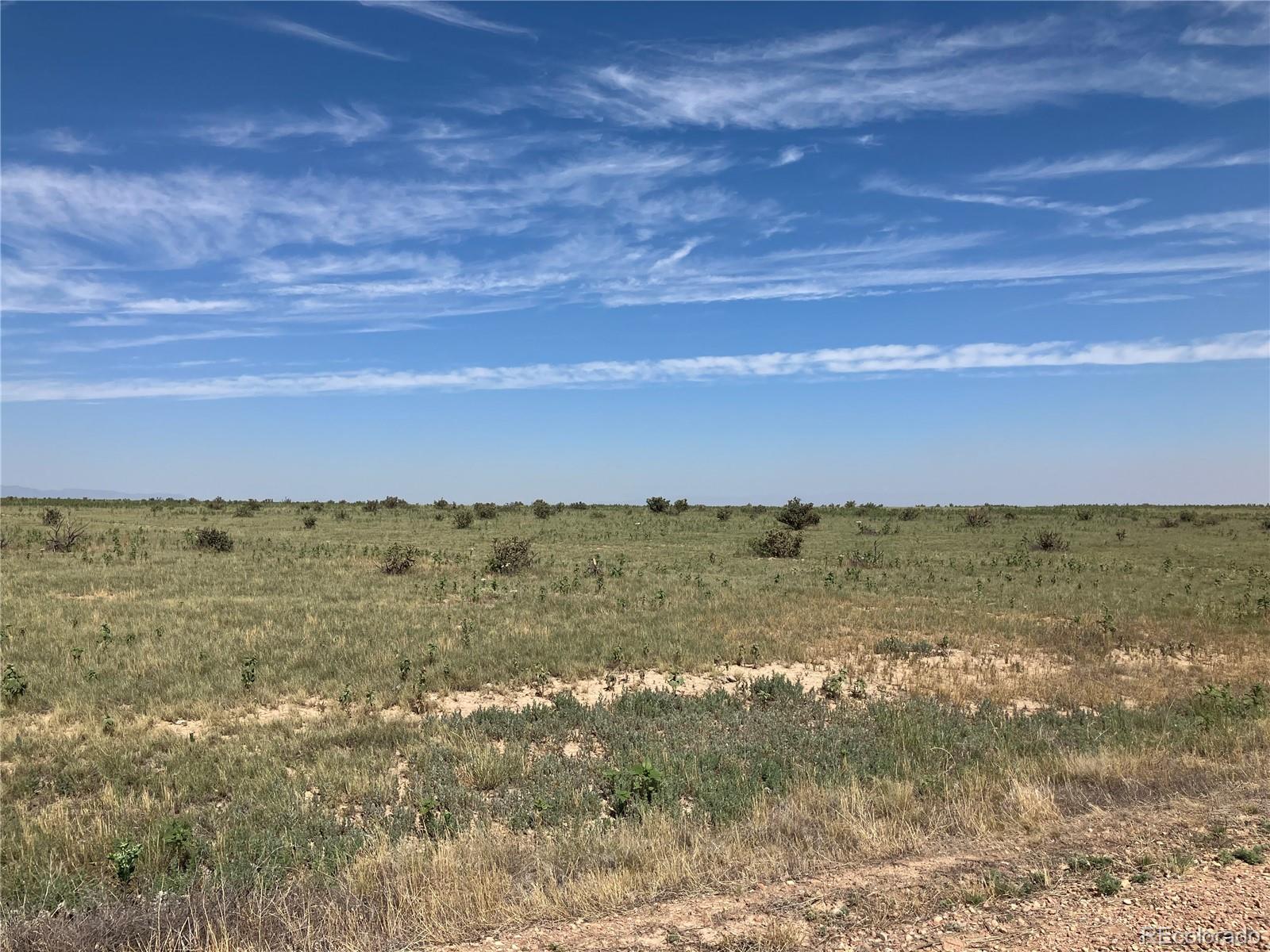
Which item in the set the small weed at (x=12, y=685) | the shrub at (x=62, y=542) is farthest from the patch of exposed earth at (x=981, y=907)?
the shrub at (x=62, y=542)

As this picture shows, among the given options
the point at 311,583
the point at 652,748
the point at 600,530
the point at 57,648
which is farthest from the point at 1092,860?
the point at 600,530

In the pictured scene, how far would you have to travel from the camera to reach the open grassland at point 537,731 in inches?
227

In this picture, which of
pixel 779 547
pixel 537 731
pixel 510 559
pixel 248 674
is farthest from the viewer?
pixel 779 547

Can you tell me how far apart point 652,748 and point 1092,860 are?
4.91m

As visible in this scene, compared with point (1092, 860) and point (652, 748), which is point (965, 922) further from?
point (652, 748)

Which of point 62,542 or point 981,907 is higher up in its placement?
point 62,542

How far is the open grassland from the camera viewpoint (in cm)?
575

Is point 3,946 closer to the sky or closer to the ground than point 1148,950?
closer to the ground

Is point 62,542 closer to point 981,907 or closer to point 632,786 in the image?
point 632,786

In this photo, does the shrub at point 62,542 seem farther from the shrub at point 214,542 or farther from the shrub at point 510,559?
the shrub at point 510,559

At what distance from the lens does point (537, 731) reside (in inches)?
A: 395

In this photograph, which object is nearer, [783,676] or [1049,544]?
[783,676]

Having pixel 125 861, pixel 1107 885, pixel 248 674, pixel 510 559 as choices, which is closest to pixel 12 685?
pixel 248 674

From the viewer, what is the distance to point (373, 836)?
6.64m
